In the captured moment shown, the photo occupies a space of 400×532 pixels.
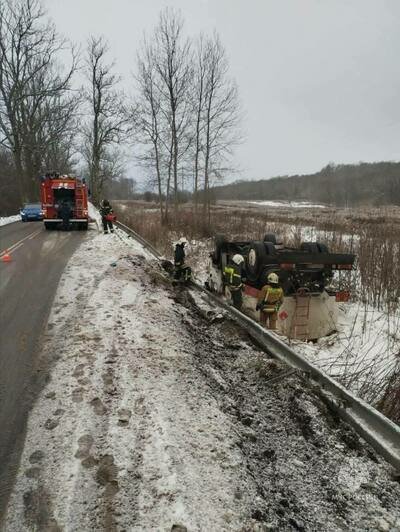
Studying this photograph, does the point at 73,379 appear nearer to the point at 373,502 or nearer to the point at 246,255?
the point at 373,502

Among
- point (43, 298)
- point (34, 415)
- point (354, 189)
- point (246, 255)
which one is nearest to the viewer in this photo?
point (34, 415)

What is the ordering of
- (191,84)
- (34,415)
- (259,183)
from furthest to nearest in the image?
1. (259,183)
2. (191,84)
3. (34,415)

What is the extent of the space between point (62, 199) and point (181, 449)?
16690 mm

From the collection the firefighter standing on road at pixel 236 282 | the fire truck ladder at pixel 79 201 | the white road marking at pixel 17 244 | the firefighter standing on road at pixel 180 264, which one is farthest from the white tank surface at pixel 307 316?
the fire truck ladder at pixel 79 201

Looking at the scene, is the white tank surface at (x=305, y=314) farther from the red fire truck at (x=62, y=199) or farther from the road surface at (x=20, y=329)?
the red fire truck at (x=62, y=199)

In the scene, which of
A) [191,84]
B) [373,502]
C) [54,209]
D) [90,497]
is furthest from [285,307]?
[191,84]

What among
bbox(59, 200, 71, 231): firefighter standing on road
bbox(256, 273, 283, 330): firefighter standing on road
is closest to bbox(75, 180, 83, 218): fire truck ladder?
bbox(59, 200, 71, 231): firefighter standing on road

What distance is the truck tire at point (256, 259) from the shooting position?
810 centimetres

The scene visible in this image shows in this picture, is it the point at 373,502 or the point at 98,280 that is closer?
the point at 373,502

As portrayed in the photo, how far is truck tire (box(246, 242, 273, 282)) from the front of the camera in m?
8.10

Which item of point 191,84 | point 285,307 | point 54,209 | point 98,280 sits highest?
point 191,84

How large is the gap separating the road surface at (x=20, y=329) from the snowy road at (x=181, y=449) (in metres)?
0.13

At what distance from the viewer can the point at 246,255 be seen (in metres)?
9.20

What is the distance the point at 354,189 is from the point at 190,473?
11748cm
